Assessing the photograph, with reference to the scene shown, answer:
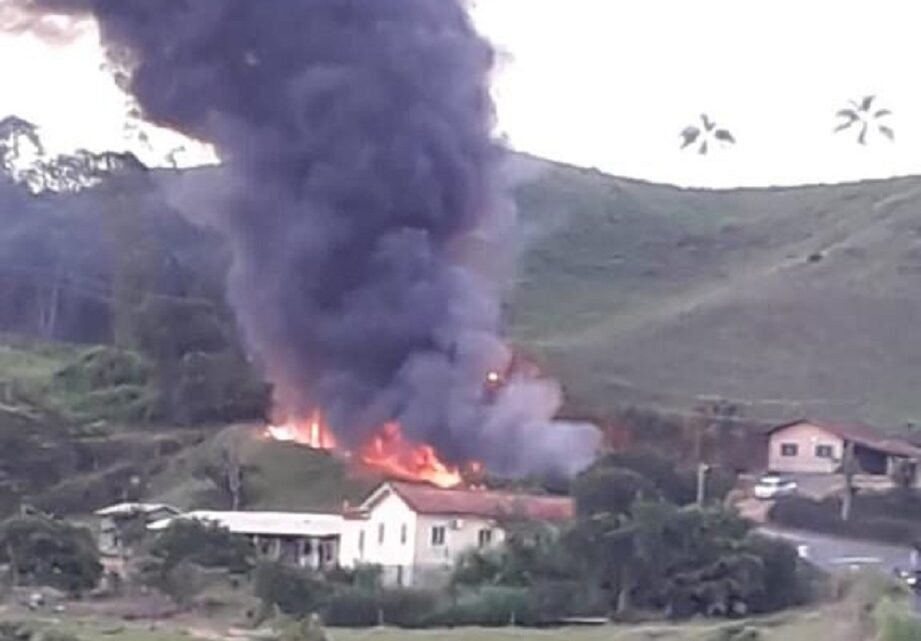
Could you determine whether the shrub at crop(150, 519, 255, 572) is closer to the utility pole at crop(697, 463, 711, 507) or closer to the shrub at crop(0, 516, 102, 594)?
the shrub at crop(0, 516, 102, 594)

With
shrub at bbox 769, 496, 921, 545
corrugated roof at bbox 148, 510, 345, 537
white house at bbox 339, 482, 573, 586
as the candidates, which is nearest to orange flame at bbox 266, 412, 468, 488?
corrugated roof at bbox 148, 510, 345, 537

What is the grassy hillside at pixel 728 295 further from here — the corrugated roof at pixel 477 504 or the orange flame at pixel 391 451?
the corrugated roof at pixel 477 504

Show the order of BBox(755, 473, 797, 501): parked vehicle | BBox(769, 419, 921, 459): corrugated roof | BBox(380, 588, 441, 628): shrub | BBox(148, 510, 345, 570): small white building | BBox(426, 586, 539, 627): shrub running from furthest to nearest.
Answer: BBox(769, 419, 921, 459): corrugated roof
BBox(755, 473, 797, 501): parked vehicle
BBox(148, 510, 345, 570): small white building
BBox(380, 588, 441, 628): shrub
BBox(426, 586, 539, 627): shrub

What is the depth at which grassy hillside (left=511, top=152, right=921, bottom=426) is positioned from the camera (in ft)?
304

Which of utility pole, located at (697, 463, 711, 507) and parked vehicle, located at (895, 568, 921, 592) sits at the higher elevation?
utility pole, located at (697, 463, 711, 507)

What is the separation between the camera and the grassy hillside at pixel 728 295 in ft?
304

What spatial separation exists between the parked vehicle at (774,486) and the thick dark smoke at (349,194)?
5.96 meters

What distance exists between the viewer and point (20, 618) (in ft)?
162

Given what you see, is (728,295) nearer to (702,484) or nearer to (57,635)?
(702,484)

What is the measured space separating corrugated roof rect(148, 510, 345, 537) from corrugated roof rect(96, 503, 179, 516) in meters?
1.16

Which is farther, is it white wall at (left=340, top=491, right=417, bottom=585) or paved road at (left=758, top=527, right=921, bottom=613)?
white wall at (left=340, top=491, right=417, bottom=585)

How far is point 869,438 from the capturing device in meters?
76.6

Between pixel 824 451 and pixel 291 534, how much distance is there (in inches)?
790

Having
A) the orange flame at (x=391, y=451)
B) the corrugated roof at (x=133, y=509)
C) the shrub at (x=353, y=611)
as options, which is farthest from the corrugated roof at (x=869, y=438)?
the shrub at (x=353, y=611)
